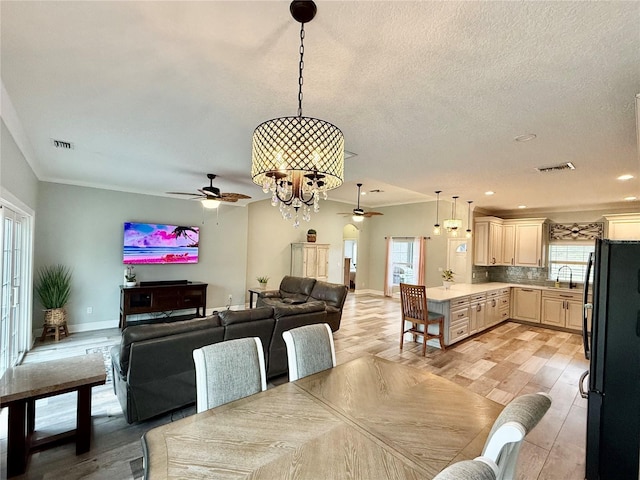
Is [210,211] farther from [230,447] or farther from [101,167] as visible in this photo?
[230,447]

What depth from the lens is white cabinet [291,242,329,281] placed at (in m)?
8.02

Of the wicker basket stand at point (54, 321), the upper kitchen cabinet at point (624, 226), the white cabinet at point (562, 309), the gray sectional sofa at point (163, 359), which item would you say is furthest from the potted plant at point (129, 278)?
the upper kitchen cabinet at point (624, 226)

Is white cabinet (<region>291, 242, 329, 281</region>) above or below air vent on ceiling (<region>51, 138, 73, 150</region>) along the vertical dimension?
below

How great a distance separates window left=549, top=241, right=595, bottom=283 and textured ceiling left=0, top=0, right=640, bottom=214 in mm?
3701

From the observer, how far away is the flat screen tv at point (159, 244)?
564 cm

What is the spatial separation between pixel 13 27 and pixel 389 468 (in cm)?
268

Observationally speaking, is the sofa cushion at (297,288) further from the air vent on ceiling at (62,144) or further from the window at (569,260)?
the window at (569,260)

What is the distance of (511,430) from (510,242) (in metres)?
7.18

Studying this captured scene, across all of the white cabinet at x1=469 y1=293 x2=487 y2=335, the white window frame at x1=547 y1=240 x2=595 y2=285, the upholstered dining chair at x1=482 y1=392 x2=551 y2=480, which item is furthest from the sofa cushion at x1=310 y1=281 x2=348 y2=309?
the white window frame at x1=547 y1=240 x2=595 y2=285

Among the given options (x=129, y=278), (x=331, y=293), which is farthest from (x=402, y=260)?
(x=129, y=278)

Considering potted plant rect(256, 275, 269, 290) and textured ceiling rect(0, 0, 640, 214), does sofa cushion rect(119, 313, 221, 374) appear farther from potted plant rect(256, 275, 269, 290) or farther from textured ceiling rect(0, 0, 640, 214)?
potted plant rect(256, 275, 269, 290)

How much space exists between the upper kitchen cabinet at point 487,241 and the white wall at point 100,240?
6.05 meters

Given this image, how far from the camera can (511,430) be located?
991 millimetres

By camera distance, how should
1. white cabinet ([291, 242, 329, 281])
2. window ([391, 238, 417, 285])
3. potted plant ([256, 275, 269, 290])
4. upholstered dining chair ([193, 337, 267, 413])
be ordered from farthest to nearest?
window ([391, 238, 417, 285]) → white cabinet ([291, 242, 329, 281]) → potted plant ([256, 275, 269, 290]) → upholstered dining chair ([193, 337, 267, 413])
